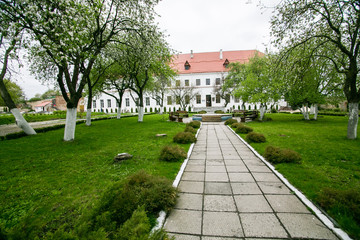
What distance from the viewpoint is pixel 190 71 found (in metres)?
41.8

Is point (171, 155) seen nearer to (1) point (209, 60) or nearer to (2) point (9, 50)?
(2) point (9, 50)

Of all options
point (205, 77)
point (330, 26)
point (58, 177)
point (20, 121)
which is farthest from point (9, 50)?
point (205, 77)

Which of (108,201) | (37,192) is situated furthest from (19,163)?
(108,201)

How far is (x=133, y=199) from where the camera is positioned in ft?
8.74

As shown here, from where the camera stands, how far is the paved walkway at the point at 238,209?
7.80 ft

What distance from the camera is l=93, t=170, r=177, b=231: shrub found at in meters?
2.17

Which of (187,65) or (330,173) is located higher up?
(187,65)

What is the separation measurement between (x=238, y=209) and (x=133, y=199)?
1892mm

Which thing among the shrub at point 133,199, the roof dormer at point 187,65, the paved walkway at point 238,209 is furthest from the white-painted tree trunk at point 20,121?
the roof dormer at point 187,65

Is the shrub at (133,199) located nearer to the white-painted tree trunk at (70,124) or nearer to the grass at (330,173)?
the grass at (330,173)

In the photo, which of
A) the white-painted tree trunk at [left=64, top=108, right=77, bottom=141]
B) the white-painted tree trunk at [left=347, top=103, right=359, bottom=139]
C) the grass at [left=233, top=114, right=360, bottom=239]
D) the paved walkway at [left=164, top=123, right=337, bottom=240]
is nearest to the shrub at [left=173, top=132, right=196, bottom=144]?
the grass at [left=233, top=114, right=360, bottom=239]

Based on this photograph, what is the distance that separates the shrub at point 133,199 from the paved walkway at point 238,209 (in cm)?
30

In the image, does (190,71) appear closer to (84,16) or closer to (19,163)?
(84,16)

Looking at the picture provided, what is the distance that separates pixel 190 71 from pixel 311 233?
42043 mm
